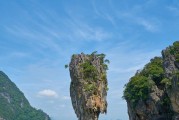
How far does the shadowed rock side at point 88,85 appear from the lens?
1143 inches

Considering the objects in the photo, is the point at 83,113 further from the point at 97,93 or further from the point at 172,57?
the point at 172,57

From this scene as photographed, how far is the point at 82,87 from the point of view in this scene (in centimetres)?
2941

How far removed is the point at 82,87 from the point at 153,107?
735 inches

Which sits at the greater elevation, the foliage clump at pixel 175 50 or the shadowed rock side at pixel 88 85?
the foliage clump at pixel 175 50

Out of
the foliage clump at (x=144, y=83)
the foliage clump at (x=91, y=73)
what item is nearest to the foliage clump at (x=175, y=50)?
the foliage clump at (x=144, y=83)

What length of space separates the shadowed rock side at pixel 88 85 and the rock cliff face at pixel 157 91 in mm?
9772

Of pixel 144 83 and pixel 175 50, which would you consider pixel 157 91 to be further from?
pixel 175 50

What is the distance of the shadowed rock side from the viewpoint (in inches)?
1143

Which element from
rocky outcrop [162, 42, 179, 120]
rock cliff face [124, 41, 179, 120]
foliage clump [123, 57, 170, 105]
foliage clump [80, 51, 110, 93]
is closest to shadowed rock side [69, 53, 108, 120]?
foliage clump [80, 51, 110, 93]

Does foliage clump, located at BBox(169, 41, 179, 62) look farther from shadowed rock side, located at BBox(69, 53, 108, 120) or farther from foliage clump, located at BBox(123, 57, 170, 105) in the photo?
shadowed rock side, located at BBox(69, 53, 108, 120)

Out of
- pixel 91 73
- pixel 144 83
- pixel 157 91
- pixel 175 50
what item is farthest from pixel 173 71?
pixel 91 73

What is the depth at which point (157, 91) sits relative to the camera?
1767 inches

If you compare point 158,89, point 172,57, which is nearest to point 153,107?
point 158,89

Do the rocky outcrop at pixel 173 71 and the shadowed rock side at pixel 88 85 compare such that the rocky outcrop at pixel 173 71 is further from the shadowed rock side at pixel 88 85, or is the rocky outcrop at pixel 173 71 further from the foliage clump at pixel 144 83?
the shadowed rock side at pixel 88 85
